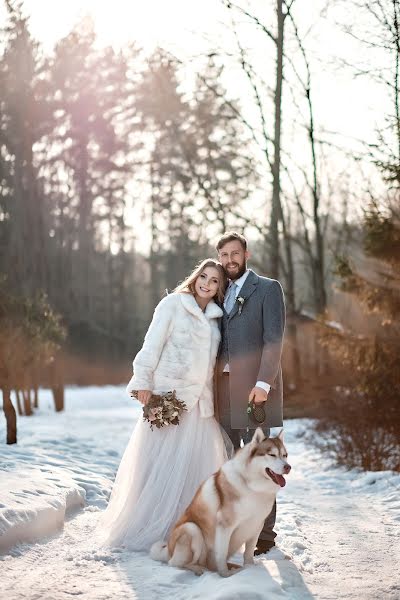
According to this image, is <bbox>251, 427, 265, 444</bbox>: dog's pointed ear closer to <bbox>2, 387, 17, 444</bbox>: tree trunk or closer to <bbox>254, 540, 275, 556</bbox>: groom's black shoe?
<bbox>254, 540, 275, 556</bbox>: groom's black shoe

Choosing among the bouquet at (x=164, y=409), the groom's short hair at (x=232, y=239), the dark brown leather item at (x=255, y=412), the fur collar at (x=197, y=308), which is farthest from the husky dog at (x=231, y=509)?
the groom's short hair at (x=232, y=239)

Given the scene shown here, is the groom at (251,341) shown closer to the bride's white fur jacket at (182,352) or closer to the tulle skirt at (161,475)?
the bride's white fur jacket at (182,352)

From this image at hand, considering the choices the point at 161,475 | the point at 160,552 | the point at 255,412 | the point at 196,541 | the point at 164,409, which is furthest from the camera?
the point at 161,475

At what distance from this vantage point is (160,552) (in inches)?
195

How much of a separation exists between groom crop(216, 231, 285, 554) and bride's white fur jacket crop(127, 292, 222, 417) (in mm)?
166

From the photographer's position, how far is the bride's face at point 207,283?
5.43 m

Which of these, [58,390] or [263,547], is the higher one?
[263,547]

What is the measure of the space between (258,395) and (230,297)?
2.75ft

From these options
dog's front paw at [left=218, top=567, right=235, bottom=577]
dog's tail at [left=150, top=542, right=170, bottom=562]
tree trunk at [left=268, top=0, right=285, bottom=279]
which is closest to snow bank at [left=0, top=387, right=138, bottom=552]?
dog's tail at [left=150, top=542, right=170, bottom=562]

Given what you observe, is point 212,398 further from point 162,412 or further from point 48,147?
point 48,147

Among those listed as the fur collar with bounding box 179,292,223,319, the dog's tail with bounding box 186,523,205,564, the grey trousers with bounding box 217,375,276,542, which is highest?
the fur collar with bounding box 179,292,223,319

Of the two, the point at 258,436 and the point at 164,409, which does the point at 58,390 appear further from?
the point at 258,436

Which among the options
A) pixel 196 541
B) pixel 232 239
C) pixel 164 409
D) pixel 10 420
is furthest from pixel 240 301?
pixel 10 420

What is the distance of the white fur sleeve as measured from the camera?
5453 millimetres
